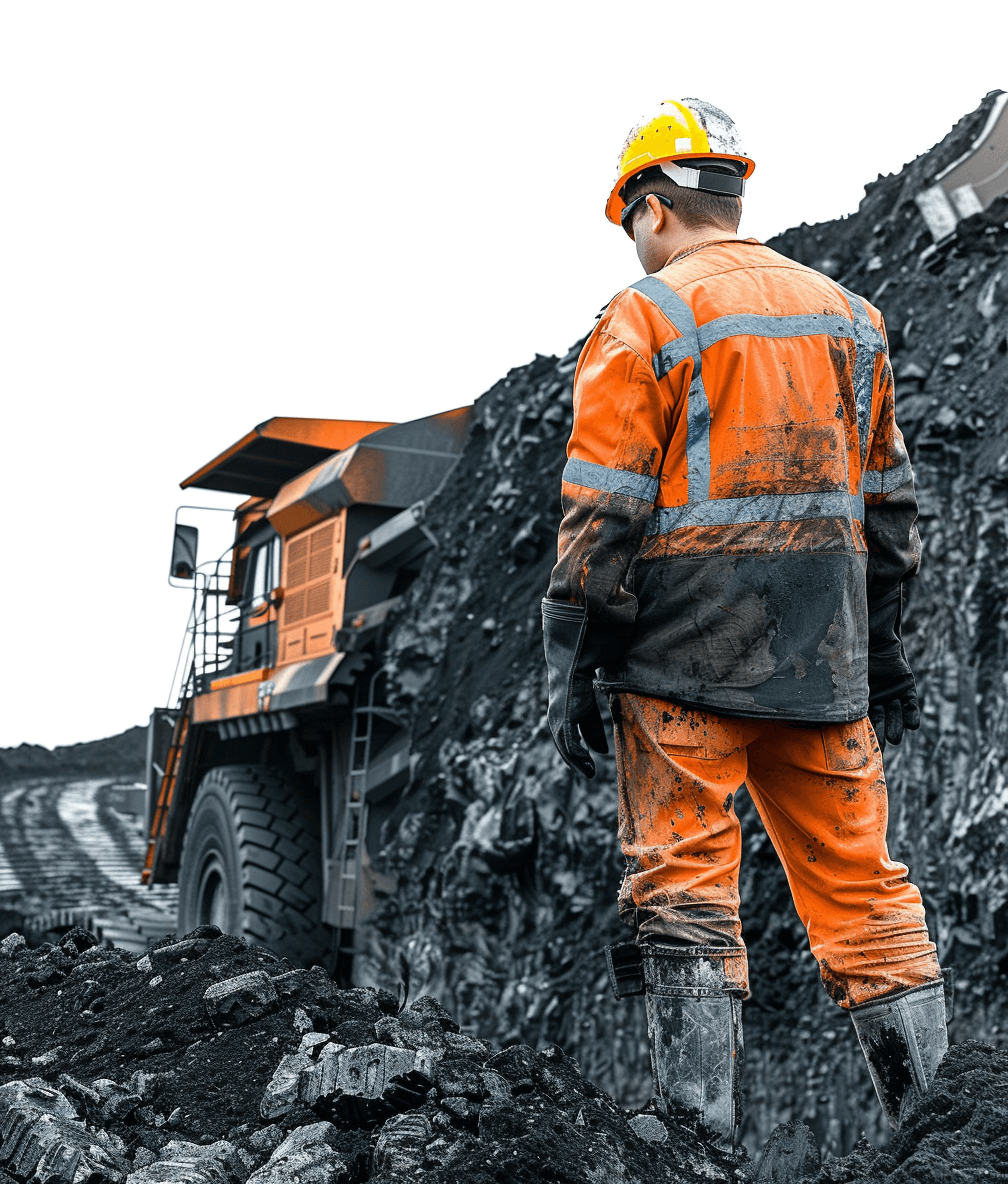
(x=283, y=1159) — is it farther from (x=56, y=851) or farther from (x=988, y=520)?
(x=56, y=851)

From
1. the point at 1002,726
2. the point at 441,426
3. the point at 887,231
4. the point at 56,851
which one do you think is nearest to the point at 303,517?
the point at 441,426

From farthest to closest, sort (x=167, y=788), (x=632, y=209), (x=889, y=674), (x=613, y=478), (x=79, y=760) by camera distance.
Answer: (x=79, y=760) → (x=167, y=788) → (x=889, y=674) → (x=632, y=209) → (x=613, y=478)

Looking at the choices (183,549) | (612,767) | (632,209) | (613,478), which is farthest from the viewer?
(183,549)

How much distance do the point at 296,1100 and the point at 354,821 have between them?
5.35 meters

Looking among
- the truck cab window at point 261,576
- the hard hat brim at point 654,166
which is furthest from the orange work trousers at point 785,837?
the truck cab window at point 261,576

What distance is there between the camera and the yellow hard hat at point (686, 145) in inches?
105

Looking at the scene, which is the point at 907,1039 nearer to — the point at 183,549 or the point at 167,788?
the point at 183,549

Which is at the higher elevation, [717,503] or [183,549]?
[183,549]

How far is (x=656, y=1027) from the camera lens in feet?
7.72

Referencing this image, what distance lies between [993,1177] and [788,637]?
104 centimetres

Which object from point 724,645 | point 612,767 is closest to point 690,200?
point 724,645

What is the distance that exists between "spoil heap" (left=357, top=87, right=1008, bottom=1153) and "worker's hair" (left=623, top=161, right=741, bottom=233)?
2994mm

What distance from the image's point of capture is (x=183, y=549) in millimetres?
9211

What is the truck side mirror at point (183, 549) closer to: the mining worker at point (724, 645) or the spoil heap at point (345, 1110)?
the spoil heap at point (345, 1110)
